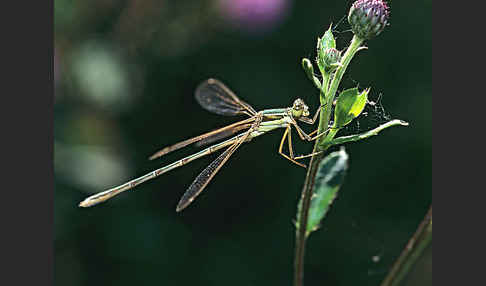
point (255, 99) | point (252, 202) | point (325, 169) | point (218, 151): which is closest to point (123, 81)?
point (255, 99)

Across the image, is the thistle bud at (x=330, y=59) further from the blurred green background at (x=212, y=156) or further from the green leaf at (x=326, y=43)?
the blurred green background at (x=212, y=156)

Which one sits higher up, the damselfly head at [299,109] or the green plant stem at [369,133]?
the damselfly head at [299,109]

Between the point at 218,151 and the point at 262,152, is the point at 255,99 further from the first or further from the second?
the point at 218,151

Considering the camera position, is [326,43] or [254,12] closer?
[326,43]

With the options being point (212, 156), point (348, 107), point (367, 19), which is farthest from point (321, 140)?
point (212, 156)

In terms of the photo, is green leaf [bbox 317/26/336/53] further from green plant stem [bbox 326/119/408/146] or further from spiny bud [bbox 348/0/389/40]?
green plant stem [bbox 326/119/408/146]

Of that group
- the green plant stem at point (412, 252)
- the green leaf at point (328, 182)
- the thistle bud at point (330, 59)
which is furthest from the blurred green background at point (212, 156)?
the thistle bud at point (330, 59)

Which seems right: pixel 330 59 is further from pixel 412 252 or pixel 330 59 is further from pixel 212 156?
pixel 212 156
